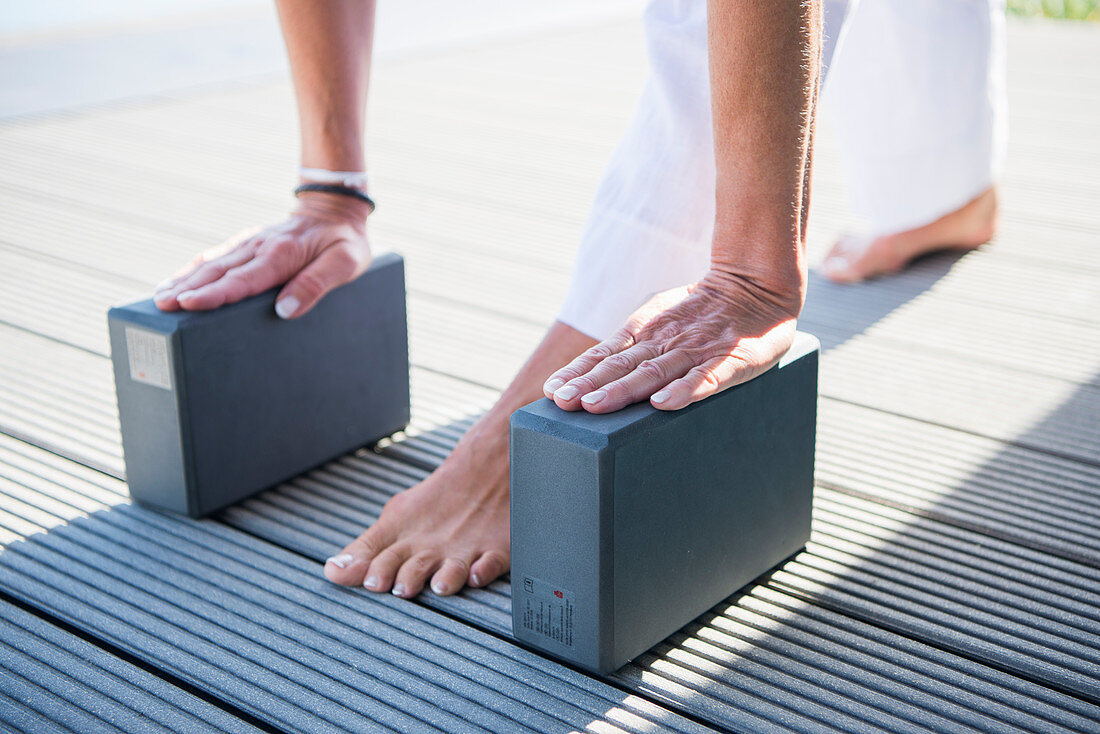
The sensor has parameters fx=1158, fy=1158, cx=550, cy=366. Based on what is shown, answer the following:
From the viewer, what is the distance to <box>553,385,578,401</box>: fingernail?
3.68 ft

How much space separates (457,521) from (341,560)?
0.15 meters

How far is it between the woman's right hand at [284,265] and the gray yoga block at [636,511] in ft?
1.59

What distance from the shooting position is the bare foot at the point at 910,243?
2.40 meters

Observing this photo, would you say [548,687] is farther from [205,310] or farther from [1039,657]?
[205,310]

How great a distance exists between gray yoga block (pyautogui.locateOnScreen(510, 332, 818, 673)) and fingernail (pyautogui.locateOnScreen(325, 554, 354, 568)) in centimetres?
23

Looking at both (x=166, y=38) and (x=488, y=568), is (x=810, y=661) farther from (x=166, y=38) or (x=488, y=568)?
(x=166, y=38)

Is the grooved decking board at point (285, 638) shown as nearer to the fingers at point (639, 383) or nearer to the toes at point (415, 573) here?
the toes at point (415, 573)

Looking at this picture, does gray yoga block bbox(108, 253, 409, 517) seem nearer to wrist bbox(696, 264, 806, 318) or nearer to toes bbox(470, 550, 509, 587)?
toes bbox(470, 550, 509, 587)

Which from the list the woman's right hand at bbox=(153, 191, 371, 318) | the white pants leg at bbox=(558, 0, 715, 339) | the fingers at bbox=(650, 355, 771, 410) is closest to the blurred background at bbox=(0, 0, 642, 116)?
the woman's right hand at bbox=(153, 191, 371, 318)

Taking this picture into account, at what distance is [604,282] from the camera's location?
1.44m

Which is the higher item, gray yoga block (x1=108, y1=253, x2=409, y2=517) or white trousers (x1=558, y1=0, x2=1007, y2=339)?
white trousers (x1=558, y1=0, x2=1007, y2=339)

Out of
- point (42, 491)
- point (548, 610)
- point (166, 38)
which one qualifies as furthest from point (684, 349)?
point (166, 38)

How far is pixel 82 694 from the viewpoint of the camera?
1.13 metres

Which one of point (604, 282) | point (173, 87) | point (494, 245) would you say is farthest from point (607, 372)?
point (173, 87)
